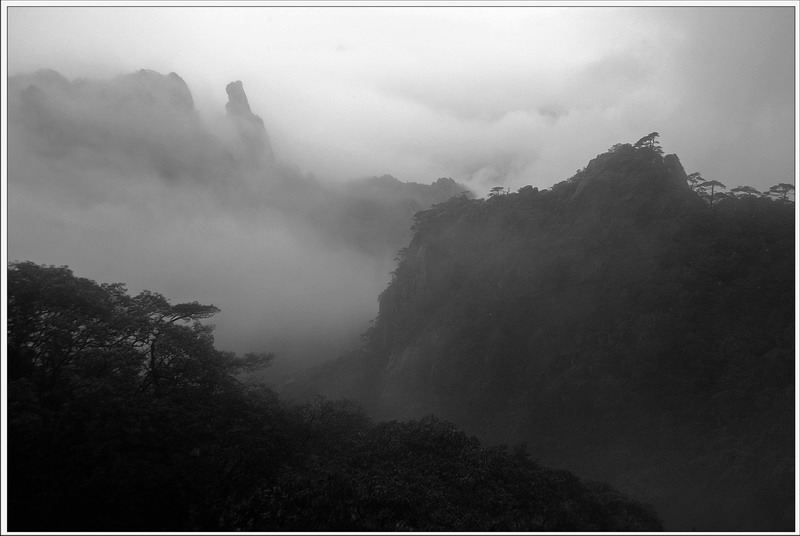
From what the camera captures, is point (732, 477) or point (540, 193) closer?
point (732, 477)

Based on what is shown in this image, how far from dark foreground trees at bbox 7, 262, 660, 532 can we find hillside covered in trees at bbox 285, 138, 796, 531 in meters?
12.8

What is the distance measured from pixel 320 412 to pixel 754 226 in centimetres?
4280

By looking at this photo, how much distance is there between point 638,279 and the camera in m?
40.4

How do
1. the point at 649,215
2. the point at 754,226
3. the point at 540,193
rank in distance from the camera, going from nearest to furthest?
the point at 754,226
the point at 649,215
the point at 540,193

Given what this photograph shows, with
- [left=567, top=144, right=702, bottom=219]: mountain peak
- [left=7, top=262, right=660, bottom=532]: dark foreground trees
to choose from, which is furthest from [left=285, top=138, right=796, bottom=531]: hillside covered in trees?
[left=7, top=262, right=660, bottom=532]: dark foreground trees

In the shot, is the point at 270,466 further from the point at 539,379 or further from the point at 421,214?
the point at 421,214

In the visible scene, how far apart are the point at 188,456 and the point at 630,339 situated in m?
35.9

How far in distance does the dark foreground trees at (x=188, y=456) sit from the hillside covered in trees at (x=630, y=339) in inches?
504

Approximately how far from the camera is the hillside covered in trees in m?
28.1

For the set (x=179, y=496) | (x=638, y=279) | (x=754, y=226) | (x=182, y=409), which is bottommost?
(x=179, y=496)

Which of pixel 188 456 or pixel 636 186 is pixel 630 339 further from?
pixel 188 456

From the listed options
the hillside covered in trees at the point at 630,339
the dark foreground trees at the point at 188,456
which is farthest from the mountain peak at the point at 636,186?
the dark foreground trees at the point at 188,456

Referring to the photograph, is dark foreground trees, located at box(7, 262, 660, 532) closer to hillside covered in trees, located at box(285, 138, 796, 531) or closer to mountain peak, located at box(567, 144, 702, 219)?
hillside covered in trees, located at box(285, 138, 796, 531)

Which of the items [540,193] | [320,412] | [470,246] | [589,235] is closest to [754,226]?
[589,235]
